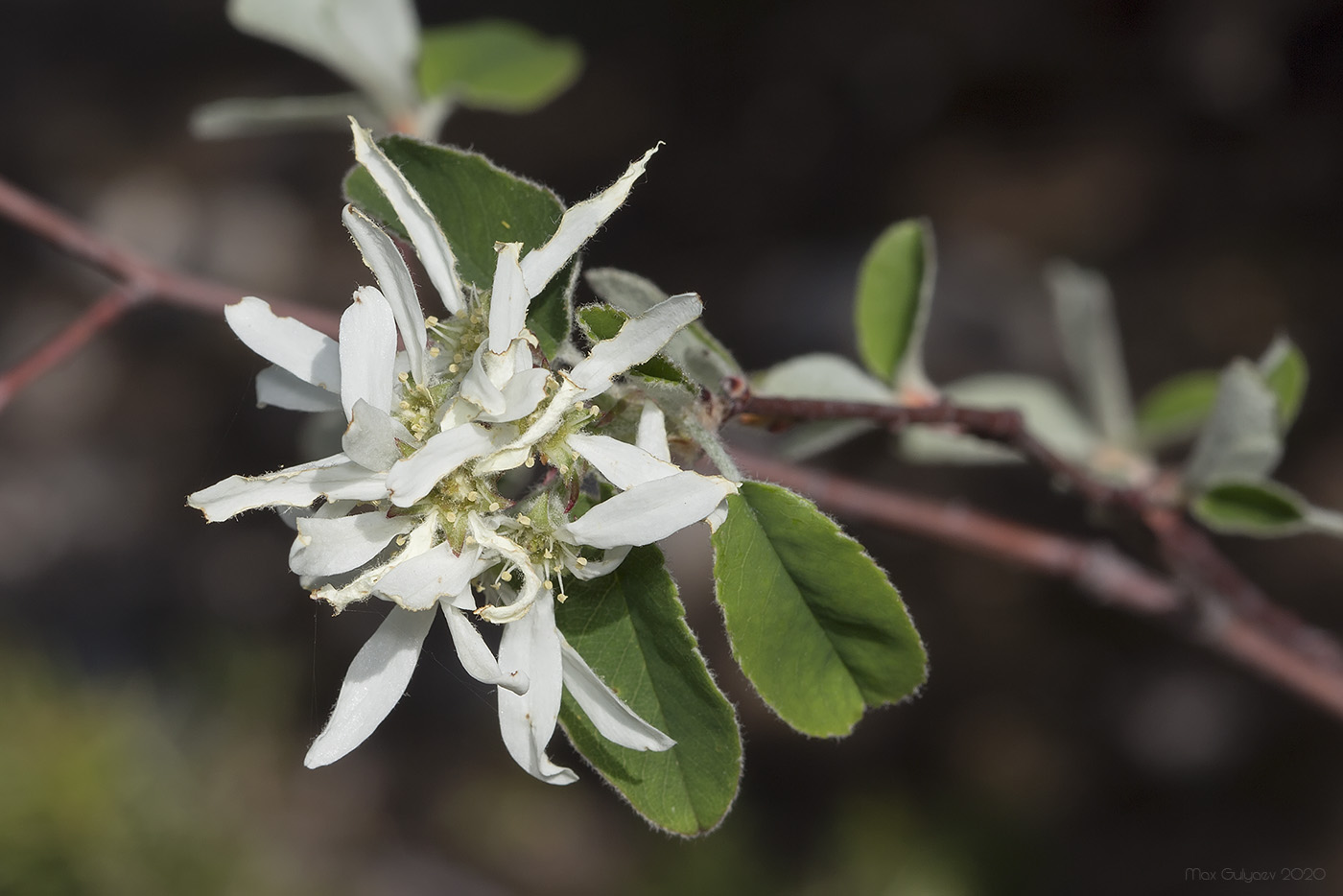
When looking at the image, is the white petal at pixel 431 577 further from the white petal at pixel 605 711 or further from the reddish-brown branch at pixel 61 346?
the reddish-brown branch at pixel 61 346

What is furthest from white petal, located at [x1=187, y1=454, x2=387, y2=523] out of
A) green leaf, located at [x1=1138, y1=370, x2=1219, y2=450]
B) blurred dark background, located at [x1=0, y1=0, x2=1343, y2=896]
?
blurred dark background, located at [x1=0, y1=0, x2=1343, y2=896]

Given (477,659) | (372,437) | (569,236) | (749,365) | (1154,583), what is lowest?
(749,365)

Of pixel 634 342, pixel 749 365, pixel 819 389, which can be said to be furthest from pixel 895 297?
pixel 749 365

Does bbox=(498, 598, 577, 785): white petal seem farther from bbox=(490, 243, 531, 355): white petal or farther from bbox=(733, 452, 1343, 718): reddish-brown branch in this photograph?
bbox=(733, 452, 1343, 718): reddish-brown branch

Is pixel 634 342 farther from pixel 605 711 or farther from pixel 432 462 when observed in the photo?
pixel 605 711

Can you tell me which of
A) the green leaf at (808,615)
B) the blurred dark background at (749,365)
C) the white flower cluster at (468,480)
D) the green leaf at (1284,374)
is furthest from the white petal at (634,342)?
the blurred dark background at (749,365)

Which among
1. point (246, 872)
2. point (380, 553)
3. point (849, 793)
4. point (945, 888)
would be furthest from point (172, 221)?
point (380, 553)

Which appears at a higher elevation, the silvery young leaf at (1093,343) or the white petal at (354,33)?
the white petal at (354,33)
